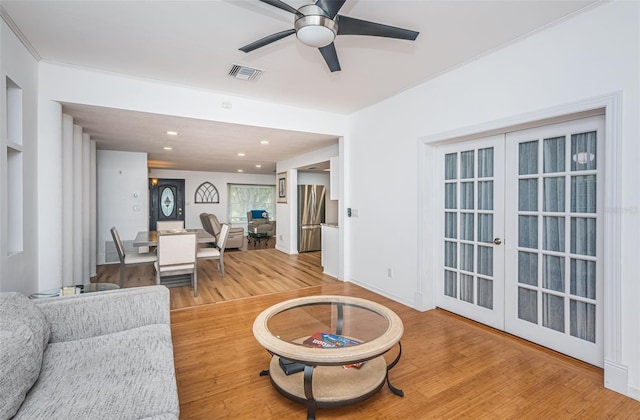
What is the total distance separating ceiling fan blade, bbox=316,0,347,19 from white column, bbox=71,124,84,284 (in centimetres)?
405

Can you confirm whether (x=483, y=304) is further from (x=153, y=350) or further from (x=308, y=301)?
(x=153, y=350)

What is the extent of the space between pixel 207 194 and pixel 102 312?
31.5 ft

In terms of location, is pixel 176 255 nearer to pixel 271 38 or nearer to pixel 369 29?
pixel 271 38

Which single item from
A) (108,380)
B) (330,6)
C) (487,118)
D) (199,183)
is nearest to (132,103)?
(330,6)

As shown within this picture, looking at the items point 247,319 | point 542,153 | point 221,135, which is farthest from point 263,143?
point 542,153

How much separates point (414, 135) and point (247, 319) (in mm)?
2899

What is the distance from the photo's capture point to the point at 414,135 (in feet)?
12.0

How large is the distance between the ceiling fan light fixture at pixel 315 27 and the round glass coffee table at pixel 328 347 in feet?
6.35

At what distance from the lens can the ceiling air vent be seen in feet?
10.3

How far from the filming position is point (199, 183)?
11.0 metres

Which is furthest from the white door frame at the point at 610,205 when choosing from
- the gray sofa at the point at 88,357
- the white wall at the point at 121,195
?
the white wall at the point at 121,195

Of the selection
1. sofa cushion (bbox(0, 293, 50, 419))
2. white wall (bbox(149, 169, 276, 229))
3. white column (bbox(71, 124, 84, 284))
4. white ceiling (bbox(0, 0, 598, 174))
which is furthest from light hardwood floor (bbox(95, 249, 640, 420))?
white wall (bbox(149, 169, 276, 229))

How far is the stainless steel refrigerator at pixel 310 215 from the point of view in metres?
7.57

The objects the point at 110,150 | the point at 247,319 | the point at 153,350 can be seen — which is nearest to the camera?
the point at 153,350
